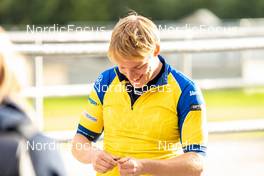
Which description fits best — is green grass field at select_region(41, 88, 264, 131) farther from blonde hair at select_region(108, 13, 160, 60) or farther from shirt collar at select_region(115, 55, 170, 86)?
blonde hair at select_region(108, 13, 160, 60)

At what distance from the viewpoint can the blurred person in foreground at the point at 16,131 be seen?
181cm

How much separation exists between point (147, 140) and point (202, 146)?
203 millimetres

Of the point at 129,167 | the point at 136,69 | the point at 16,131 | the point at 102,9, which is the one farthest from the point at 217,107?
the point at 102,9

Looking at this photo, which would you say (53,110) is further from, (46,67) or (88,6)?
(88,6)

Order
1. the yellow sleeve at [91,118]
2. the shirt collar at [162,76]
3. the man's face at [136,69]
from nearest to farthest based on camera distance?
1. the man's face at [136,69]
2. the shirt collar at [162,76]
3. the yellow sleeve at [91,118]

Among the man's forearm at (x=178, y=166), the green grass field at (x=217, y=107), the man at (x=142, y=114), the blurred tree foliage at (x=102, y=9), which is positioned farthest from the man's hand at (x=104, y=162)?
the blurred tree foliage at (x=102, y=9)

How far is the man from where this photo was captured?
2.62 metres

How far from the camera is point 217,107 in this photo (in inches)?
428

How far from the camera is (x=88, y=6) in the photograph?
2089 cm

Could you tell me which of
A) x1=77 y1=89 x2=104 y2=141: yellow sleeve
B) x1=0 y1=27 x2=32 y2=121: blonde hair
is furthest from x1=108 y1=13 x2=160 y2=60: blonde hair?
x1=0 y1=27 x2=32 y2=121: blonde hair

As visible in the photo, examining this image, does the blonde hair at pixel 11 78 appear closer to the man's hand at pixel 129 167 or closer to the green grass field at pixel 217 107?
the man's hand at pixel 129 167

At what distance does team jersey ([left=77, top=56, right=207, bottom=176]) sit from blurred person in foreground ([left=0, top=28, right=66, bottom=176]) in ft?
3.07

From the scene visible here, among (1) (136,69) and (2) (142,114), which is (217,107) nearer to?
(2) (142,114)

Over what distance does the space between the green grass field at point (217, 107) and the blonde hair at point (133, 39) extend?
550cm
